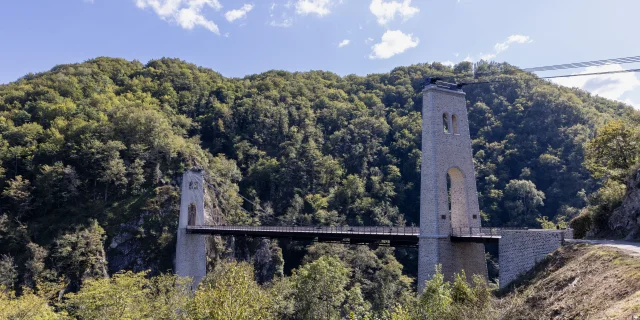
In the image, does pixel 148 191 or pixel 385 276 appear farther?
pixel 148 191

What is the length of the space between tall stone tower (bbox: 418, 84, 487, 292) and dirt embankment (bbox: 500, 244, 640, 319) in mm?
5786

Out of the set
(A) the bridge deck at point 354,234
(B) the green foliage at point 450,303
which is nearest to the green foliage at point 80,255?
(A) the bridge deck at point 354,234

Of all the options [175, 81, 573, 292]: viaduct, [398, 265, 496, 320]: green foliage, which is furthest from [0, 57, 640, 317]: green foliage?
[398, 265, 496, 320]: green foliage

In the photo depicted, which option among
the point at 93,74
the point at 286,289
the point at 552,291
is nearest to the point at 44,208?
the point at 286,289

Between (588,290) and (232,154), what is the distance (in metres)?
50.8

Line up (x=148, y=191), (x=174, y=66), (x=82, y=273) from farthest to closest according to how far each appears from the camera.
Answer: (x=174, y=66), (x=148, y=191), (x=82, y=273)

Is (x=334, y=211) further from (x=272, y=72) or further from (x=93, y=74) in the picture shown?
(x=272, y=72)

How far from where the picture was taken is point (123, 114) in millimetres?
43188

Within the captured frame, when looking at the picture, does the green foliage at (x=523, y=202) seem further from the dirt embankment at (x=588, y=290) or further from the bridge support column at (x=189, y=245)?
the dirt embankment at (x=588, y=290)

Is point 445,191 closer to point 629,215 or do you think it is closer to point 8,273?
point 629,215

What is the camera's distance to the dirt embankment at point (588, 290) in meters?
6.38

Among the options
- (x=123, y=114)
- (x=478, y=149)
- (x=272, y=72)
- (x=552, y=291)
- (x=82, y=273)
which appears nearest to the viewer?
(x=552, y=291)

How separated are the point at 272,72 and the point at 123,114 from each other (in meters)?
46.4

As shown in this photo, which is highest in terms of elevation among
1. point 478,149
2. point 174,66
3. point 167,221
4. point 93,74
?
point 174,66
